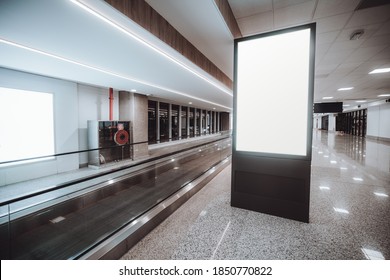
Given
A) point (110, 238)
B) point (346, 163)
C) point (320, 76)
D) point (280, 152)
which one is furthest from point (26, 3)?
point (346, 163)

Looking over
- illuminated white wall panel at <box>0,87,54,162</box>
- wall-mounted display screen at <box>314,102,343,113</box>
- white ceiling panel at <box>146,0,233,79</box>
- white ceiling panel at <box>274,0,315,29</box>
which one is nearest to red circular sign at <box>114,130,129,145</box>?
illuminated white wall panel at <box>0,87,54,162</box>

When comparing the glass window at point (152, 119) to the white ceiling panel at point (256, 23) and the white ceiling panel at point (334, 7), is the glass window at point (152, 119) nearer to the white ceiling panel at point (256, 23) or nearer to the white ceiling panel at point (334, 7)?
the white ceiling panel at point (256, 23)

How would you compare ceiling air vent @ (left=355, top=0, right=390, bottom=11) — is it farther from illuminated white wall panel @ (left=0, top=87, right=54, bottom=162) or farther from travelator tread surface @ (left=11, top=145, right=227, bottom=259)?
illuminated white wall panel @ (left=0, top=87, right=54, bottom=162)

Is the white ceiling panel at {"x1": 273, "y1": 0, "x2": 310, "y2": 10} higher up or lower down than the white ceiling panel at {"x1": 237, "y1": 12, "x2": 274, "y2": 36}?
lower down

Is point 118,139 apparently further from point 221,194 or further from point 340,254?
point 340,254

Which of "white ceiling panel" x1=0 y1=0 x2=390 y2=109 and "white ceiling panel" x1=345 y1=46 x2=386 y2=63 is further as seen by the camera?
"white ceiling panel" x1=345 y1=46 x2=386 y2=63

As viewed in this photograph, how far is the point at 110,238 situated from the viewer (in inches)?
75.7

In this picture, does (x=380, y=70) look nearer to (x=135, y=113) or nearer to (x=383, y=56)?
(x=383, y=56)

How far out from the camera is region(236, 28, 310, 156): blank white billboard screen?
238 centimetres

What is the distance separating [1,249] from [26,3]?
2.40 metres

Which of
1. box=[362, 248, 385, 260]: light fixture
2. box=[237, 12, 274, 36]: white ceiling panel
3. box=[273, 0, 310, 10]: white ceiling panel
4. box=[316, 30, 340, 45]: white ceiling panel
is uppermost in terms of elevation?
box=[237, 12, 274, 36]: white ceiling panel

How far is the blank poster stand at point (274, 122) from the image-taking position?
2361 millimetres

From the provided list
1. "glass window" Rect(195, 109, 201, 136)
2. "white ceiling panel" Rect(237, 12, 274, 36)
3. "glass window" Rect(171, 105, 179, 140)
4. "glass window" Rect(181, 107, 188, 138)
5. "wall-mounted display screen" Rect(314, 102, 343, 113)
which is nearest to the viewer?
"white ceiling panel" Rect(237, 12, 274, 36)
